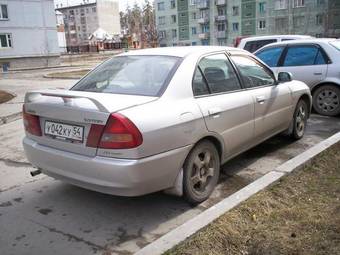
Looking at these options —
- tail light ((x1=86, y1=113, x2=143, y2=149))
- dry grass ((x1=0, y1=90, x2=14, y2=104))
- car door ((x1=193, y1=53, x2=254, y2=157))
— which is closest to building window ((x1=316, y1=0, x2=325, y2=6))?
dry grass ((x1=0, y1=90, x2=14, y2=104))

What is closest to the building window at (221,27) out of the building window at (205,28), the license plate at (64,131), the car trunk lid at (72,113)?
the building window at (205,28)

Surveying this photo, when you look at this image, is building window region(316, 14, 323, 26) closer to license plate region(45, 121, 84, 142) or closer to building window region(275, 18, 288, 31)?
building window region(275, 18, 288, 31)

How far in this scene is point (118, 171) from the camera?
3471mm

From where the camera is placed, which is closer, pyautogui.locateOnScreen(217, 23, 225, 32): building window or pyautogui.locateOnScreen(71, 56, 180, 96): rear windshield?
pyautogui.locateOnScreen(71, 56, 180, 96): rear windshield

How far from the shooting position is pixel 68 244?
3.52 meters

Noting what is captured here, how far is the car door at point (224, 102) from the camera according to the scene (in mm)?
4223

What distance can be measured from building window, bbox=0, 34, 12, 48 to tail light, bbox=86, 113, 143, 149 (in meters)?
39.2

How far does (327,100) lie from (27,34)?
37.3m

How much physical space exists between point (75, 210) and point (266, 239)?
1.99 m

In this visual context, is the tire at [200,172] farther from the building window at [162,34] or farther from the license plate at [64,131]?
the building window at [162,34]

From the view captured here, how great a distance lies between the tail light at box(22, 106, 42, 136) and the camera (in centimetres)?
414

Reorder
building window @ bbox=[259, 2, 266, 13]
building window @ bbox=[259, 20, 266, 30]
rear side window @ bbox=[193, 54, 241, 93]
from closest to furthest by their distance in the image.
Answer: rear side window @ bbox=[193, 54, 241, 93]
building window @ bbox=[259, 2, 266, 13]
building window @ bbox=[259, 20, 266, 30]

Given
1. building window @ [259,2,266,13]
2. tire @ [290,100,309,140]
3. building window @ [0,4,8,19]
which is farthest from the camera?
building window @ [259,2,266,13]

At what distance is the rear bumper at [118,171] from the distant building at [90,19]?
111 m
